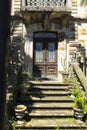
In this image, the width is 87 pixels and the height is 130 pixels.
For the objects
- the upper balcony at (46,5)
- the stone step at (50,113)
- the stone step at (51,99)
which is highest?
the upper balcony at (46,5)

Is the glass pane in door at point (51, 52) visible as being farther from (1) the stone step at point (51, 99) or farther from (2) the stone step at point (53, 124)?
(2) the stone step at point (53, 124)

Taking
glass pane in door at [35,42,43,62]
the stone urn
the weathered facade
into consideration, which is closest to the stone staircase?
the stone urn

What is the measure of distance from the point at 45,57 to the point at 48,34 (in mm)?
1115

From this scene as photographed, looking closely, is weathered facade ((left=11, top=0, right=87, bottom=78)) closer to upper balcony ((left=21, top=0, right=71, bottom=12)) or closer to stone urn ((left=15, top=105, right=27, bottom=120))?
upper balcony ((left=21, top=0, right=71, bottom=12))

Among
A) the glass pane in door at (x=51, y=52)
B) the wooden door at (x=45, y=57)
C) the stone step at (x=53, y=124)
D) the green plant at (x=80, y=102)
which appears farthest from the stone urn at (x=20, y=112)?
the glass pane in door at (x=51, y=52)

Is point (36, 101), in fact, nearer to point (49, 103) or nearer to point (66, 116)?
point (49, 103)

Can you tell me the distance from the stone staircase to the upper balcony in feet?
11.8

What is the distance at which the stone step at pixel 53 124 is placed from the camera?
753 centimetres

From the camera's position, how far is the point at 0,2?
959mm

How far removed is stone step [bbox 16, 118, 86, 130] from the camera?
7531 mm

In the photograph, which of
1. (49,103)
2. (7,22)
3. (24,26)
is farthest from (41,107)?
(7,22)

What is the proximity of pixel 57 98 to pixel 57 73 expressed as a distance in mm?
3970

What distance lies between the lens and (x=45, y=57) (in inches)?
536

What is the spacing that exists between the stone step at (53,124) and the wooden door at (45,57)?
18.1 feet
